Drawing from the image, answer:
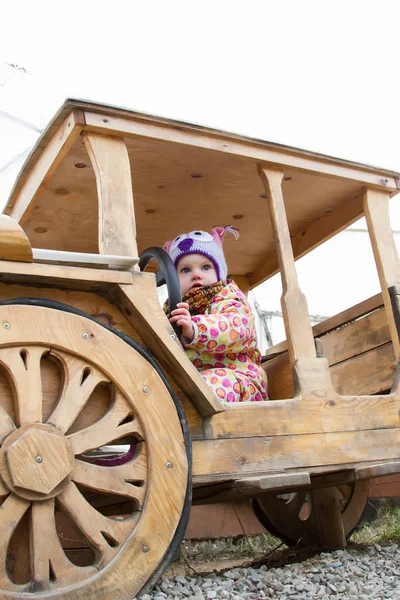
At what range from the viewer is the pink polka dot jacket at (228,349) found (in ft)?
7.29

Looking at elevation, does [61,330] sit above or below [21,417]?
above

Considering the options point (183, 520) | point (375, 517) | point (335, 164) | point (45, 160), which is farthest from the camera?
point (375, 517)

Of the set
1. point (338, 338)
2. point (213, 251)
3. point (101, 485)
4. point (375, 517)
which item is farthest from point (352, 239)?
point (101, 485)

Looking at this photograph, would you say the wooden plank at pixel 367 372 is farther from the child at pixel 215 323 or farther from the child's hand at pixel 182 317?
the child's hand at pixel 182 317

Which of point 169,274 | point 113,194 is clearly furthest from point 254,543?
point 113,194

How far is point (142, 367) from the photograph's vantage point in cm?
179

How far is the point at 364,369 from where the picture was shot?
2.82 m

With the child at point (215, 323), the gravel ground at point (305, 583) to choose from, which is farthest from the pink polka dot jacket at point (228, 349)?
the gravel ground at point (305, 583)

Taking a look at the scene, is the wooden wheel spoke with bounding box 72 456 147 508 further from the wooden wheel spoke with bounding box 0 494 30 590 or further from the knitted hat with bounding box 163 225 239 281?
the knitted hat with bounding box 163 225 239 281

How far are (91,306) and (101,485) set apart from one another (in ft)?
1.59

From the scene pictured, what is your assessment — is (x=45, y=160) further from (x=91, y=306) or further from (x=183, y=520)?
(x=183, y=520)

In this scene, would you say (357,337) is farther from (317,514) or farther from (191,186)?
(191,186)

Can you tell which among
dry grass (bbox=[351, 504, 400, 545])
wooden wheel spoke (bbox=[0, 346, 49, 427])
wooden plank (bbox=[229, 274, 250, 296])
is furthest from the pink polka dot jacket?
dry grass (bbox=[351, 504, 400, 545])

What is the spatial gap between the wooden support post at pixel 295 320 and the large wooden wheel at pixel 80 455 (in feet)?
1.92
